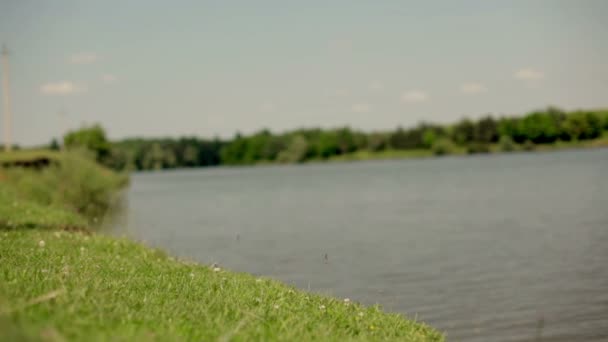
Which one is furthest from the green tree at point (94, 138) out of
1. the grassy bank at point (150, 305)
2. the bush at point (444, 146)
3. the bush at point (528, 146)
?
the grassy bank at point (150, 305)

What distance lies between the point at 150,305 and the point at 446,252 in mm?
17493

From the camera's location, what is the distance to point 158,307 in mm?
8531

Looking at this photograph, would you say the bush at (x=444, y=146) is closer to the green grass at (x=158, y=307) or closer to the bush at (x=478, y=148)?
the bush at (x=478, y=148)

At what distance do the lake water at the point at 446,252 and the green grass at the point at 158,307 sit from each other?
3910 millimetres

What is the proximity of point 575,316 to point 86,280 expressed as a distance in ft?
33.3

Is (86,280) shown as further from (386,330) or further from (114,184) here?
(114,184)

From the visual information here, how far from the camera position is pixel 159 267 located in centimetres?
1378

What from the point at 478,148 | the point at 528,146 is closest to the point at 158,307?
the point at 478,148

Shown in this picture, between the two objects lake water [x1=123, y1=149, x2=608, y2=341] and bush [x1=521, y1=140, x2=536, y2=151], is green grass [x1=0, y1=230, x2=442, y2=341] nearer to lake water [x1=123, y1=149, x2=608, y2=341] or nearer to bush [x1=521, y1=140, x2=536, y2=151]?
lake water [x1=123, y1=149, x2=608, y2=341]

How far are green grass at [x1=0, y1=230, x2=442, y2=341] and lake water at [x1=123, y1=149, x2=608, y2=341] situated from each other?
12.8 ft

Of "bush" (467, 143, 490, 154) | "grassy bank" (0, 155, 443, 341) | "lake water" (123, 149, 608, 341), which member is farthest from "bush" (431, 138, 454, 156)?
"grassy bank" (0, 155, 443, 341)

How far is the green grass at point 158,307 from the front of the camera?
679 centimetres

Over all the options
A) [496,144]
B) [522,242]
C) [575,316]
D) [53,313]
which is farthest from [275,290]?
[496,144]

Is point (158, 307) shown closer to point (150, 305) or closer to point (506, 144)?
point (150, 305)
